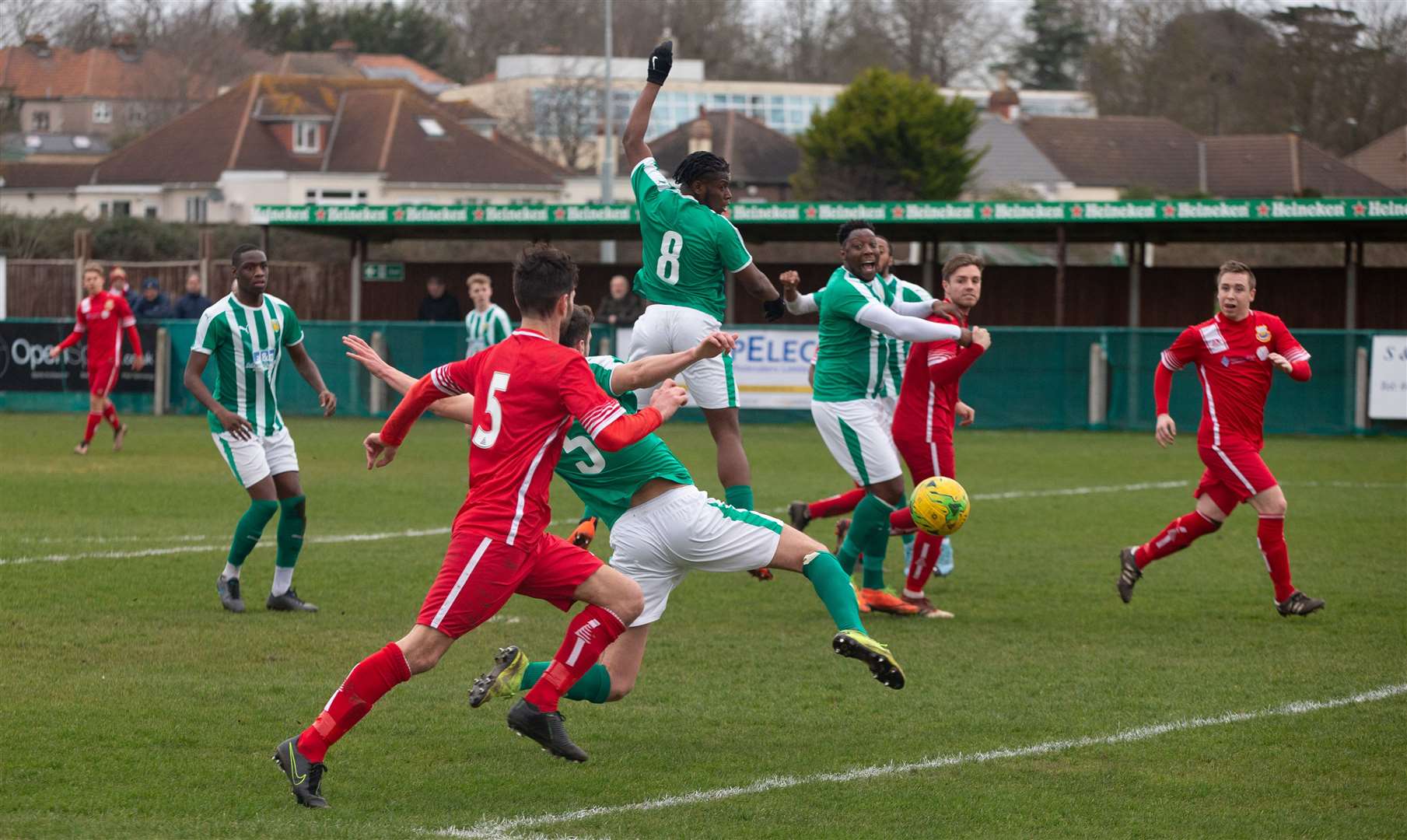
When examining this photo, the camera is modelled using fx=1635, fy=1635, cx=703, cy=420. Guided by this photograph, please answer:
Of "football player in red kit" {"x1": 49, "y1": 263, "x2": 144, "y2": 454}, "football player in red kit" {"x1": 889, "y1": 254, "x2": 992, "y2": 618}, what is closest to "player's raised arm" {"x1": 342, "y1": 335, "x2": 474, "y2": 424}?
"football player in red kit" {"x1": 889, "y1": 254, "x2": 992, "y2": 618}

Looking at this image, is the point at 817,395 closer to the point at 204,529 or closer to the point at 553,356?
the point at 553,356

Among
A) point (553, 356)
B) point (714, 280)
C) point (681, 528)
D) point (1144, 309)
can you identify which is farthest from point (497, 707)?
point (1144, 309)

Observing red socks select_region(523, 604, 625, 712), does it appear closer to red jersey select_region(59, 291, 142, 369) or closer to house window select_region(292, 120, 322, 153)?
red jersey select_region(59, 291, 142, 369)

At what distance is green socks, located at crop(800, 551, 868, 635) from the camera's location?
598 centimetres

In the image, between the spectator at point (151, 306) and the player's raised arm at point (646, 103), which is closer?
the player's raised arm at point (646, 103)

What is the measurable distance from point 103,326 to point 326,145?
4955 centimetres

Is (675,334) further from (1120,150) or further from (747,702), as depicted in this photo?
(1120,150)

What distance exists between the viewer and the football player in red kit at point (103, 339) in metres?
19.0

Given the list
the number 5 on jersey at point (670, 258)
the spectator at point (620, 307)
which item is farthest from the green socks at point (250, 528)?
the spectator at point (620, 307)

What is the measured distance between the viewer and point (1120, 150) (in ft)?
253

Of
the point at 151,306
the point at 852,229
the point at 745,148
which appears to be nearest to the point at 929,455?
the point at 852,229

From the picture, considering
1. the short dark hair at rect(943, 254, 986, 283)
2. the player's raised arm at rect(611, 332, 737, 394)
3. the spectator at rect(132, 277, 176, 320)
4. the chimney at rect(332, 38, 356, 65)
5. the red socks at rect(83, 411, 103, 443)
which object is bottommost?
the red socks at rect(83, 411, 103, 443)

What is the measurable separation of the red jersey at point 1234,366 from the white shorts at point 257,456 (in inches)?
202

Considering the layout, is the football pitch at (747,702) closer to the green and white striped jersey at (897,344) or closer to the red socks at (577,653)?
the red socks at (577,653)
